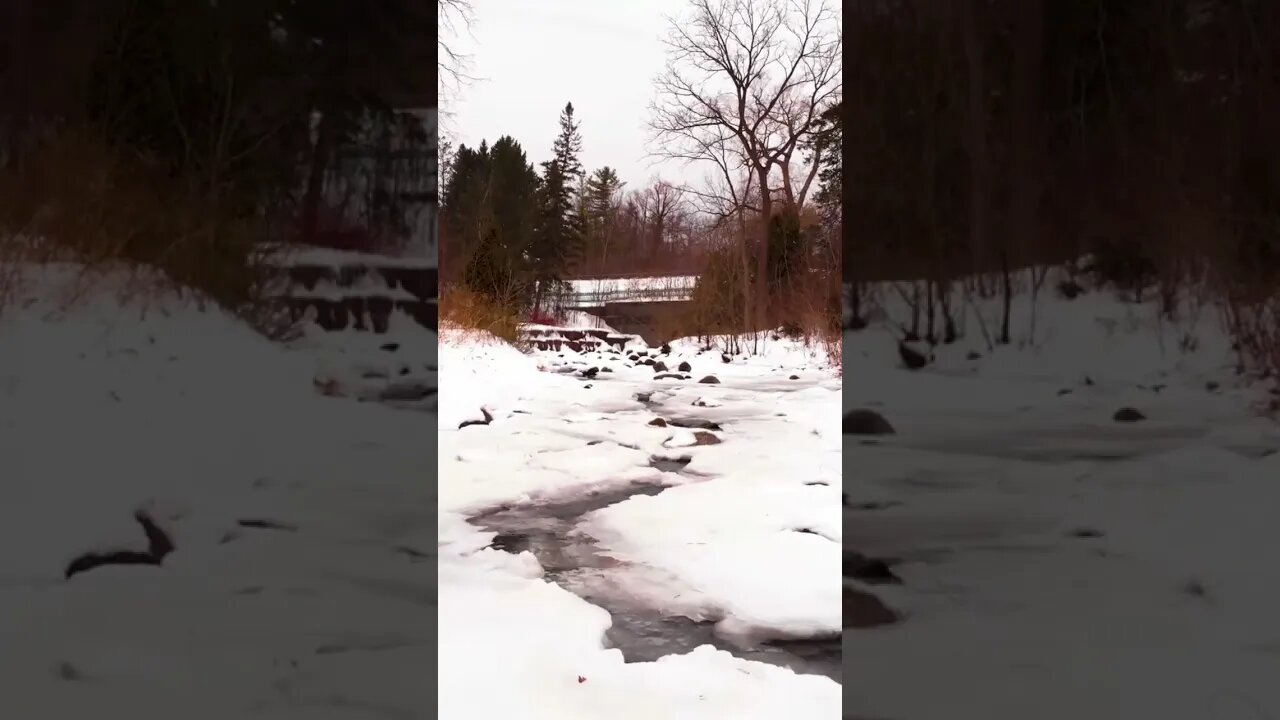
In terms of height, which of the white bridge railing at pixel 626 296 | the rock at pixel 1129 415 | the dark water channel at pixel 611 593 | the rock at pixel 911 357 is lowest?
the dark water channel at pixel 611 593

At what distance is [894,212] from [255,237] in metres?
0.91

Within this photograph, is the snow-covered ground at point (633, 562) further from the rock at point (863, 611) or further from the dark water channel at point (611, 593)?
the rock at point (863, 611)

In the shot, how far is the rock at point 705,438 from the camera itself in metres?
3.39

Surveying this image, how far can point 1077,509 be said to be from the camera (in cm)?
104

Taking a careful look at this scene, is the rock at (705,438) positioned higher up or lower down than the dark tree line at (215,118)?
lower down

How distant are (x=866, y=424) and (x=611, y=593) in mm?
769

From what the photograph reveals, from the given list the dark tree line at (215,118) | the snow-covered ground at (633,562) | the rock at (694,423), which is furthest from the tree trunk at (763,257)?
the dark tree line at (215,118)

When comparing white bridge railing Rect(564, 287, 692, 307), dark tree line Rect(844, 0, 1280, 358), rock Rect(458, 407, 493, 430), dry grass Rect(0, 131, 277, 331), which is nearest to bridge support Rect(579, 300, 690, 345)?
white bridge railing Rect(564, 287, 692, 307)

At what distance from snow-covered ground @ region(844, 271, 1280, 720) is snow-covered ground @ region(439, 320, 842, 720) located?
258mm

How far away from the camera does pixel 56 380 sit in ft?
3.47

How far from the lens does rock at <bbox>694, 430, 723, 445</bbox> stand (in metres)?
3.39

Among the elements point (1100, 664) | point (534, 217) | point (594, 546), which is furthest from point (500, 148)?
point (1100, 664)

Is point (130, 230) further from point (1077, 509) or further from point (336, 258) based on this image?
point (1077, 509)

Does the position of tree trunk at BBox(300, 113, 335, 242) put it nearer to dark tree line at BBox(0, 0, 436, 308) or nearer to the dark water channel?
dark tree line at BBox(0, 0, 436, 308)
